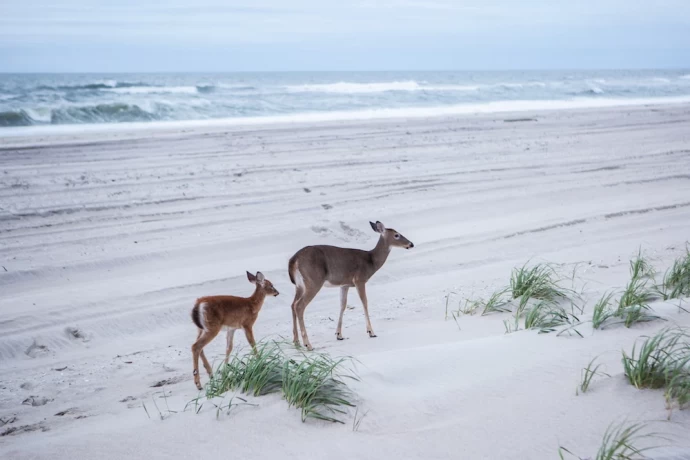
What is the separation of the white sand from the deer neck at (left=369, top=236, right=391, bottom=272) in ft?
1.86

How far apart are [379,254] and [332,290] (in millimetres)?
1326

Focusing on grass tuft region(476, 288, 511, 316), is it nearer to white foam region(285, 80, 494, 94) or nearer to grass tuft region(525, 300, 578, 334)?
grass tuft region(525, 300, 578, 334)

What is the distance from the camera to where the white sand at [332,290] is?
370cm

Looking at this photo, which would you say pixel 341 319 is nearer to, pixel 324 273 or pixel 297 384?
pixel 324 273

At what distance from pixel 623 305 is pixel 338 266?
2.48 metres

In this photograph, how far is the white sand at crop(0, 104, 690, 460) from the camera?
12.1ft

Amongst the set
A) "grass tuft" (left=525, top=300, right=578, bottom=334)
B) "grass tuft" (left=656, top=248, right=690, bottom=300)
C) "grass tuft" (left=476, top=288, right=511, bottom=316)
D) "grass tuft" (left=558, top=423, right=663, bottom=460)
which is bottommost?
"grass tuft" (left=476, top=288, right=511, bottom=316)

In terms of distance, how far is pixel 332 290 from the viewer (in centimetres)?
805

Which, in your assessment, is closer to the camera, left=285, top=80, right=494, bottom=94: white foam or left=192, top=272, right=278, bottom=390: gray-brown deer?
left=192, top=272, right=278, bottom=390: gray-brown deer

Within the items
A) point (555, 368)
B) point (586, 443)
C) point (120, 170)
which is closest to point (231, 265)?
point (555, 368)

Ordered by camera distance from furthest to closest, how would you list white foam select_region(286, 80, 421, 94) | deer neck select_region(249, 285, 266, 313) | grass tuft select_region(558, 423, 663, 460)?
white foam select_region(286, 80, 421, 94), deer neck select_region(249, 285, 266, 313), grass tuft select_region(558, 423, 663, 460)

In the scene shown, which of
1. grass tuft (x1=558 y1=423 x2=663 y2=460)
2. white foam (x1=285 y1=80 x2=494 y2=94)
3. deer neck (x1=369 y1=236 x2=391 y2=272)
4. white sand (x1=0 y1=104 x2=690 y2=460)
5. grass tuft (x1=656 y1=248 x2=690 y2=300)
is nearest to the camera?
grass tuft (x1=558 y1=423 x2=663 y2=460)

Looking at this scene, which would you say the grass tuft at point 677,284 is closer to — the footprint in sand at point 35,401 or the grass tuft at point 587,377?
the grass tuft at point 587,377

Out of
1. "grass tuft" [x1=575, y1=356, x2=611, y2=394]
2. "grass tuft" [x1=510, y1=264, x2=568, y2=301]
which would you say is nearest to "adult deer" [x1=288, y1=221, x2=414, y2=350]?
"grass tuft" [x1=510, y1=264, x2=568, y2=301]
